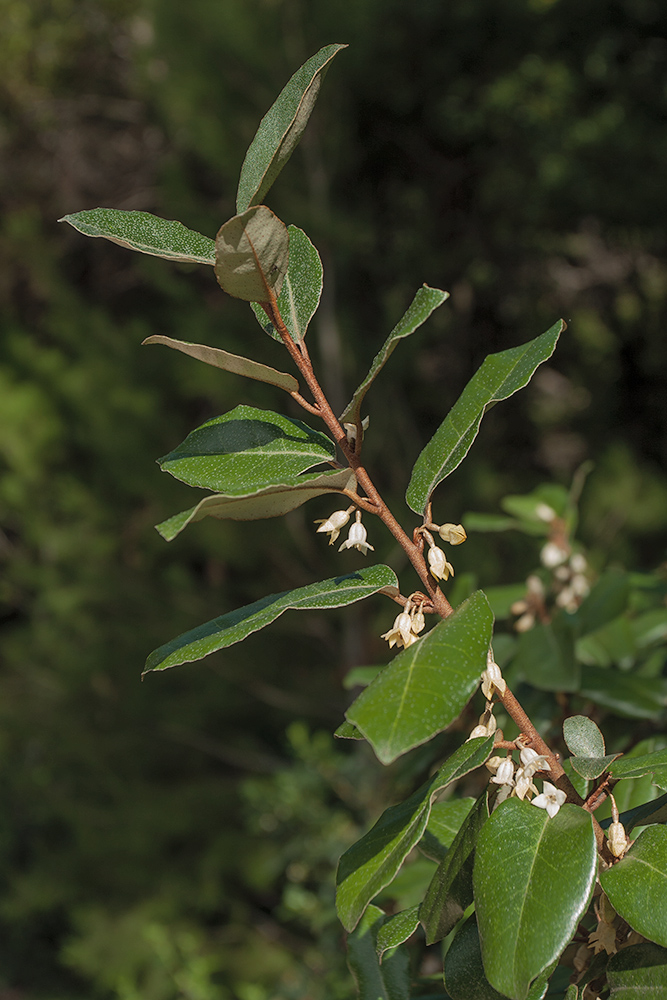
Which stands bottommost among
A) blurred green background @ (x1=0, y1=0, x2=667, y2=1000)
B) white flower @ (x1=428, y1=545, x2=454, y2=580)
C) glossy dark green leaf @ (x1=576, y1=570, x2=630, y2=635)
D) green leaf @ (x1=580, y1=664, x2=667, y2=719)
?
blurred green background @ (x1=0, y1=0, x2=667, y2=1000)

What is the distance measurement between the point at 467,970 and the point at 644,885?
0.10m

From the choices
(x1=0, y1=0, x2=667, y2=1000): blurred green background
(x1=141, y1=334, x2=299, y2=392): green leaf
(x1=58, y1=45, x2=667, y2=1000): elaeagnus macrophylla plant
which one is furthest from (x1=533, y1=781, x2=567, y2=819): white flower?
(x1=0, y1=0, x2=667, y2=1000): blurred green background

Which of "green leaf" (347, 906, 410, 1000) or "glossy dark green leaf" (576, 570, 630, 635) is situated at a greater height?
"green leaf" (347, 906, 410, 1000)

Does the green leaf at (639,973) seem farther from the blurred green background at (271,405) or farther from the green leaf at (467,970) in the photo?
the blurred green background at (271,405)

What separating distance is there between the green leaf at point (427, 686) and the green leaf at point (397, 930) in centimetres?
13

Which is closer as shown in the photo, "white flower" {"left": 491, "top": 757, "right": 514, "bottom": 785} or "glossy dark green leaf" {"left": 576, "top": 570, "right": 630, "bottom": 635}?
"white flower" {"left": 491, "top": 757, "right": 514, "bottom": 785}

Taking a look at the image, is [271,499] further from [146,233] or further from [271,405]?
[271,405]

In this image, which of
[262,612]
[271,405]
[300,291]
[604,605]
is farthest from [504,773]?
[271,405]

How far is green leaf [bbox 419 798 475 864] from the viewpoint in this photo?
1.33 feet

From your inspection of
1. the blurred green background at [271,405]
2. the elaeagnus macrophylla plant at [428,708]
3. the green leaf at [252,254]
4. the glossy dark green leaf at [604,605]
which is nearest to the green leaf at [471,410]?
the elaeagnus macrophylla plant at [428,708]

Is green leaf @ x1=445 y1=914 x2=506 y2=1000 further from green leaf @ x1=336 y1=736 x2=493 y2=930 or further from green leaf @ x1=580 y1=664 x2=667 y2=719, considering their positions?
green leaf @ x1=580 y1=664 x2=667 y2=719

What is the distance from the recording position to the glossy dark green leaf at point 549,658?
22.4 inches

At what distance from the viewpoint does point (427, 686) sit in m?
0.29

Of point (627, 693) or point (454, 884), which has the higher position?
point (454, 884)
